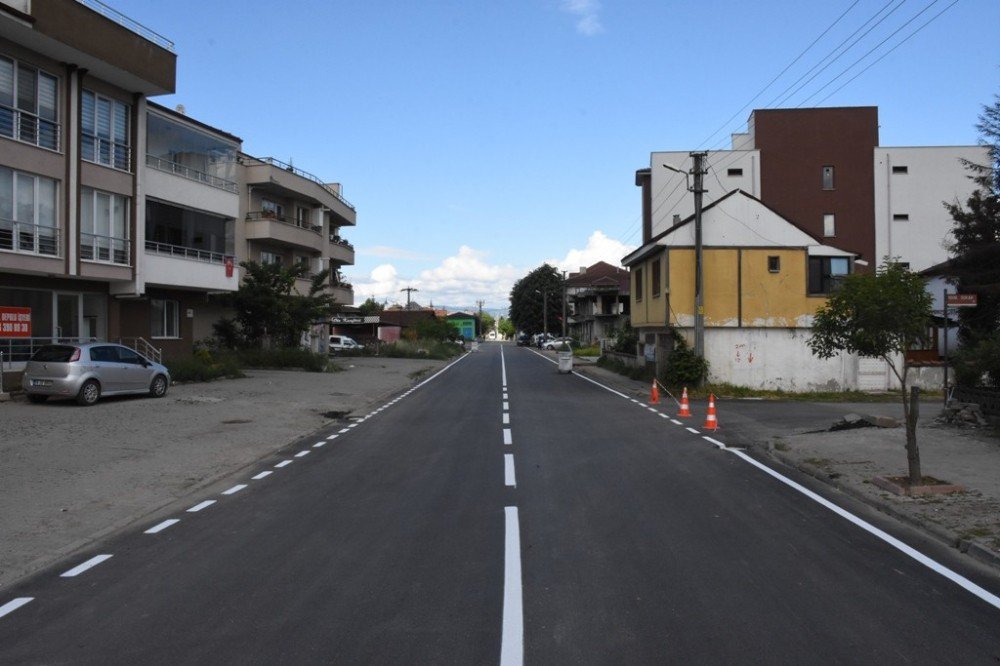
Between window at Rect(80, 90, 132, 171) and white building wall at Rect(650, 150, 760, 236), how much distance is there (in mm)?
35079

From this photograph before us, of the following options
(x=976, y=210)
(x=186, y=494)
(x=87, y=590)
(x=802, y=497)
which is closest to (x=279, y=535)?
(x=87, y=590)

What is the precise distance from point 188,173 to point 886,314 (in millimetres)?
25278

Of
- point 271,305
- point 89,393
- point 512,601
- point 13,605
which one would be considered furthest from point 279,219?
point 512,601

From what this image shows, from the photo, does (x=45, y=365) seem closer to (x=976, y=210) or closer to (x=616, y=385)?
(x=616, y=385)

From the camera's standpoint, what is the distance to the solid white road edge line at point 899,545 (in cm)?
570

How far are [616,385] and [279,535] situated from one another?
79.1 ft

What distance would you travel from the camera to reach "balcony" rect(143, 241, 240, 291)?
2548cm

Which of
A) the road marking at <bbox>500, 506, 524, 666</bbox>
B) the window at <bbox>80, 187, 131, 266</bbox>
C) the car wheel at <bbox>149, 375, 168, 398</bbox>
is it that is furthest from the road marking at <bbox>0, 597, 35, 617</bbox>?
the window at <bbox>80, 187, 131, 266</bbox>

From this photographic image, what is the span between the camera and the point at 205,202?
27812mm

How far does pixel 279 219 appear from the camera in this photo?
41.2 metres

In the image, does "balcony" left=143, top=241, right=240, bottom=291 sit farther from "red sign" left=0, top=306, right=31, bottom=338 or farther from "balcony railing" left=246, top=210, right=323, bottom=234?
"balcony railing" left=246, top=210, right=323, bottom=234

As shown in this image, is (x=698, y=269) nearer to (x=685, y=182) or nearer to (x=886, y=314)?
(x=886, y=314)

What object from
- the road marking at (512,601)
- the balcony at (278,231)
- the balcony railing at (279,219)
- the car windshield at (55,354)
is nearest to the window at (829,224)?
the balcony railing at (279,219)

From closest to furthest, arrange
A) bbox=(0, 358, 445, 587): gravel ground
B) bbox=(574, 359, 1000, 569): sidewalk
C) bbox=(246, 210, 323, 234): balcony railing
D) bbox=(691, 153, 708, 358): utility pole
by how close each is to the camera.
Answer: bbox=(574, 359, 1000, 569): sidewalk, bbox=(0, 358, 445, 587): gravel ground, bbox=(691, 153, 708, 358): utility pole, bbox=(246, 210, 323, 234): balcony railing
